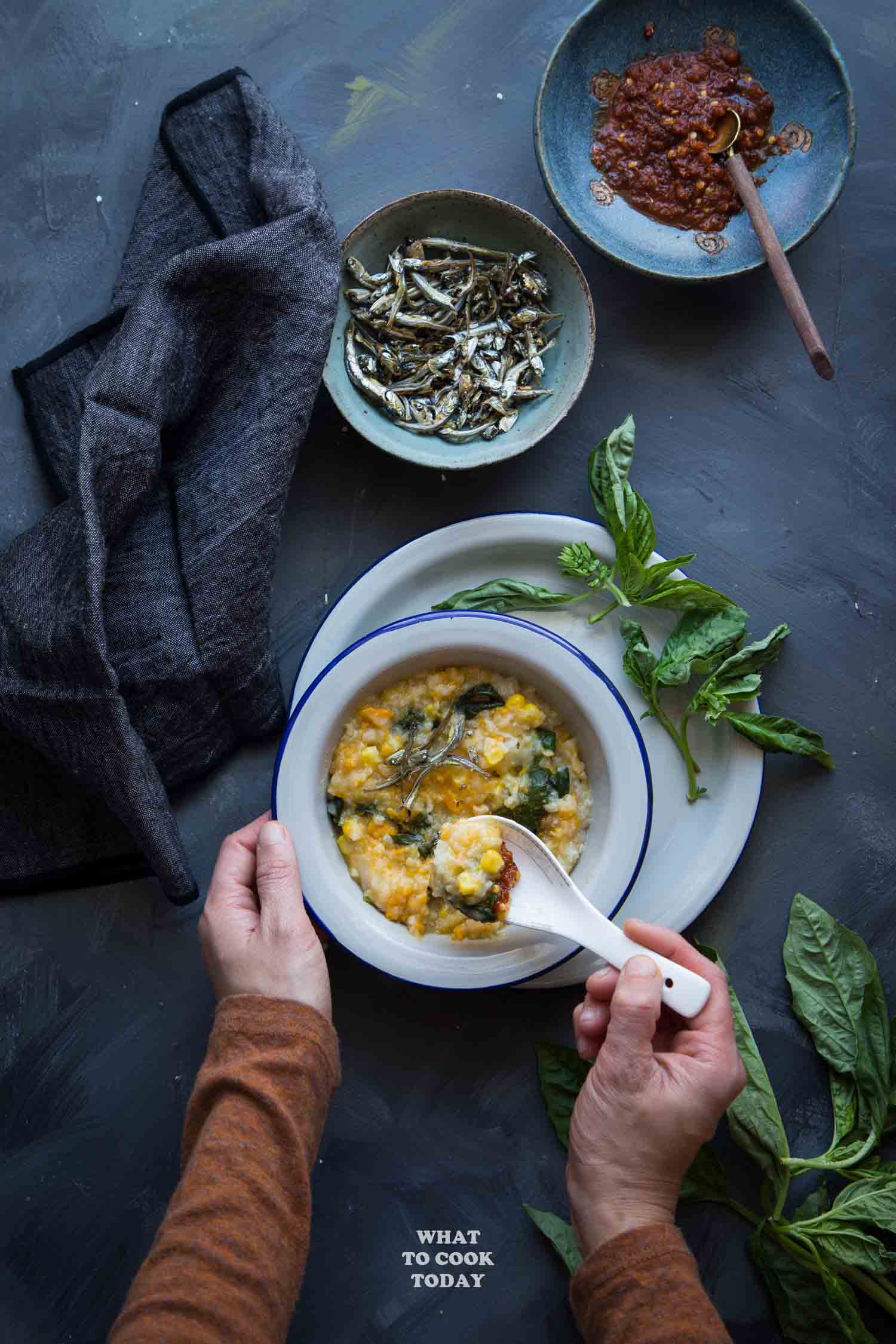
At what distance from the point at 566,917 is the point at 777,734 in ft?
1.87

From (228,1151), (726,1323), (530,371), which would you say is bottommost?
(726,1323)

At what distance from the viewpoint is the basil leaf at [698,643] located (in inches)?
77.5

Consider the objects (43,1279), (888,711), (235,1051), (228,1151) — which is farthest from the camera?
(888,711)

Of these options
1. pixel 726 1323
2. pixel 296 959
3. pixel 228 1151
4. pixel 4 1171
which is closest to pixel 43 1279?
pixel 4 1171

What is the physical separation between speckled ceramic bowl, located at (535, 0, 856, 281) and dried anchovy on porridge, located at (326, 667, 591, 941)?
89 cm

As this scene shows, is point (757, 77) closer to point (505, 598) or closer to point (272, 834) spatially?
point (505, 598)

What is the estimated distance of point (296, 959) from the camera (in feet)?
5.74

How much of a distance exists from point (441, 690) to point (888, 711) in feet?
2.99

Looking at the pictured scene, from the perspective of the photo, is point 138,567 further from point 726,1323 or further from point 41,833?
point 726,1323

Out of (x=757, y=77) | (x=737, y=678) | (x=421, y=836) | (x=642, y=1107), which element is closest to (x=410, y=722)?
(x=421, y=836)

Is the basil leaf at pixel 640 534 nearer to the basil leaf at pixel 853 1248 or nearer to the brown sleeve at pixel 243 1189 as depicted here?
the brown sleeve at pixel 243 1189

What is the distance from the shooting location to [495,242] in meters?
2.10

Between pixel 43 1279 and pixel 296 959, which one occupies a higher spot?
pixel 296 959

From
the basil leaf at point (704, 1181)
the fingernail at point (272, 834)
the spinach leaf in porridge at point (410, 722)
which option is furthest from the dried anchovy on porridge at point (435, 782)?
the basil leaf at point (704, 1181)
